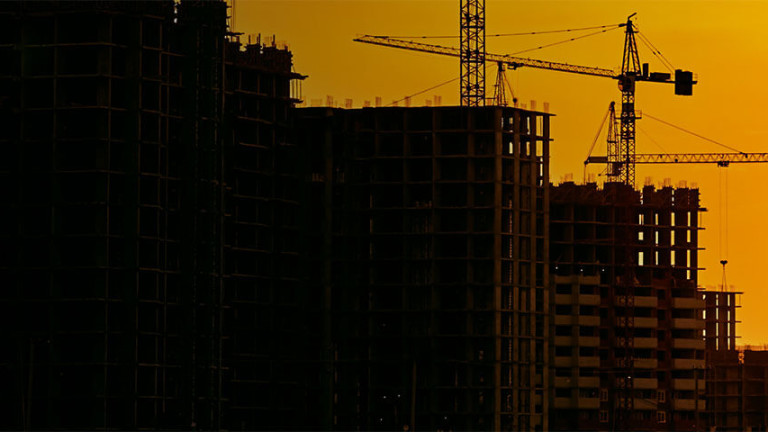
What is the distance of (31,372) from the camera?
19575 cm

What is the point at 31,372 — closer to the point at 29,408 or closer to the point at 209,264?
the point at 29,408

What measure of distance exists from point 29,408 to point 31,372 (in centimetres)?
471

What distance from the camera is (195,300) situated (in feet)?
656

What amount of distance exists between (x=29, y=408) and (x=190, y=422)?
50.7 ft

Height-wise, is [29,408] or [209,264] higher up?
[209,264]

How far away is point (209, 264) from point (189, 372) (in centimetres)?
1062

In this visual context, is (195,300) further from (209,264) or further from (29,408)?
(29,408)

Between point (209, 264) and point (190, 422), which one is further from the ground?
point (209, 264)

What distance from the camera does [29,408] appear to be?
198625mm

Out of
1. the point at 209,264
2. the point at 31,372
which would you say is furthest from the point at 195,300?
the point at 31,372

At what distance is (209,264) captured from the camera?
654ft

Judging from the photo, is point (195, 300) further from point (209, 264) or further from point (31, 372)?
point (31, 372)

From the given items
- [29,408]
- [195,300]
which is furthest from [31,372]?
[195,300]
